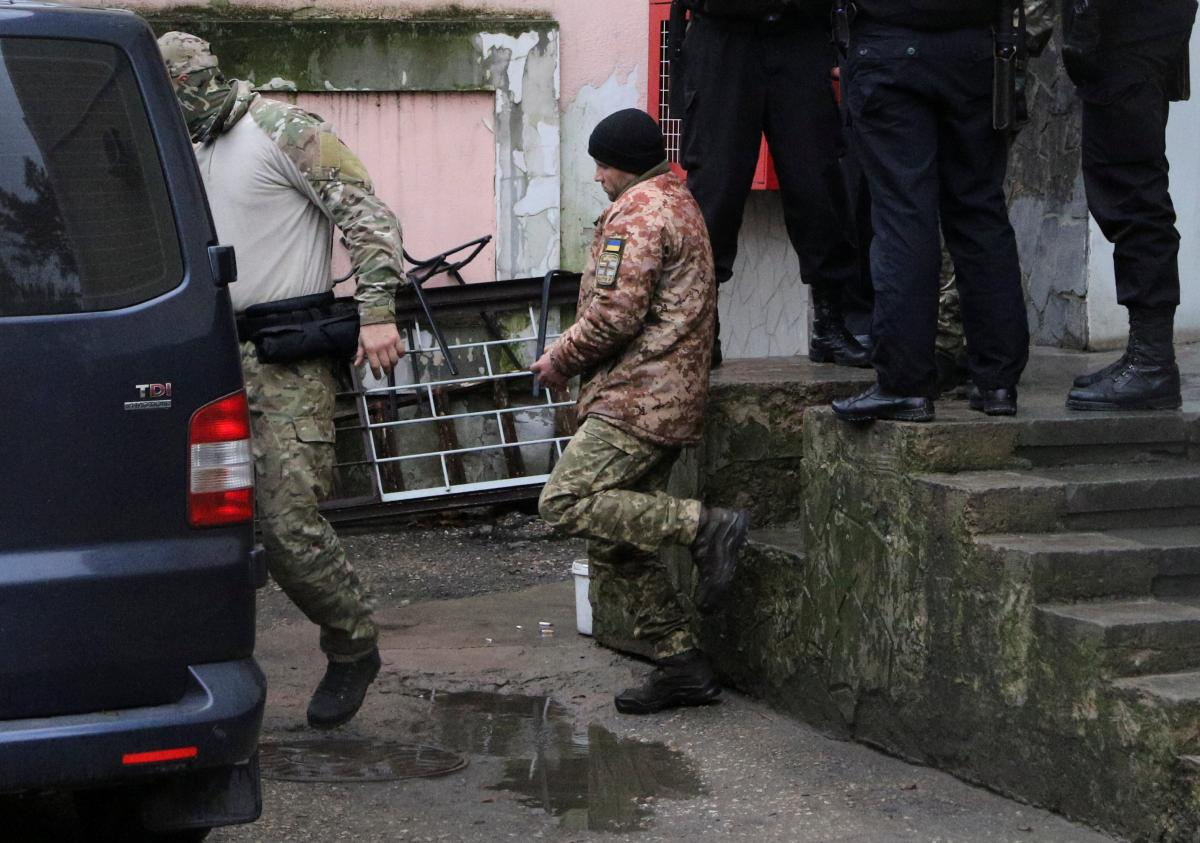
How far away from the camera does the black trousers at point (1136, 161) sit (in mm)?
4547

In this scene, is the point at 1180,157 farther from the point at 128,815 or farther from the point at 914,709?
the point at 128,815

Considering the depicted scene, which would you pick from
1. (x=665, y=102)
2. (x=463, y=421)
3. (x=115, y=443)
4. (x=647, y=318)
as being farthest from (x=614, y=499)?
(x=665, y=102)

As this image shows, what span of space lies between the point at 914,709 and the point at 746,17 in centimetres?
220

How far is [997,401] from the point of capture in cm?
461

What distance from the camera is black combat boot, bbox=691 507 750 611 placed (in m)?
4.92

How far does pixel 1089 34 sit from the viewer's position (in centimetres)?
443

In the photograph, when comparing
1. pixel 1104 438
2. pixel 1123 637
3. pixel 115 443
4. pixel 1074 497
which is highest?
pixel 115 443

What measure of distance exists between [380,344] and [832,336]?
1738 mm

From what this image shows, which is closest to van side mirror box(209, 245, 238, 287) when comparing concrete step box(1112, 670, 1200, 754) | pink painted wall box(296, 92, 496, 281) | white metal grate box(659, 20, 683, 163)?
concrete step box(1112, 670, 1200, 754)

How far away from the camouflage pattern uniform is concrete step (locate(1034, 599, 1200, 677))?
130 cm

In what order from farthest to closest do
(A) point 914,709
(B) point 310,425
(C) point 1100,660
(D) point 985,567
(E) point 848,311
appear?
(E) point 848,311
(B) point 310,425
(A) point 914,709
(D) point 985,567
(C) point 1100,660

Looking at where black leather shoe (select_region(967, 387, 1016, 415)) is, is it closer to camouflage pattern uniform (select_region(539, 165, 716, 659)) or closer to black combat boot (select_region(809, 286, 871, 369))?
camouflage pattern uniform (select_region(539, 165, 716, 659))

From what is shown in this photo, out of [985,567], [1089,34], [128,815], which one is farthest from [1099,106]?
[128,815]

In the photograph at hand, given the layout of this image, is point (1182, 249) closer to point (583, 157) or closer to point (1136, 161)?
point (1136, 161)
